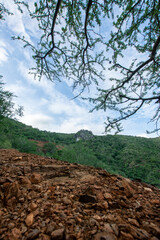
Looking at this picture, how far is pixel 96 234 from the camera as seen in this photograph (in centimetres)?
96

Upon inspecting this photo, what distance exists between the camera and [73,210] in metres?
1.26

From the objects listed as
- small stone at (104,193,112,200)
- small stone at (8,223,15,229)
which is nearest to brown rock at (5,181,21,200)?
small stone at (8,223,15,229)

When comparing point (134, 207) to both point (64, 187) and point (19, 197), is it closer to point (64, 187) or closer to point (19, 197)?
point (64, 187)

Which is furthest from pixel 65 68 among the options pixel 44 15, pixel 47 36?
pixel 44 15

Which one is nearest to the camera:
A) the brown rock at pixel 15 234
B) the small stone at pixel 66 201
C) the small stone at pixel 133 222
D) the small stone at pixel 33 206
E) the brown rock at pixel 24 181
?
the brown rock at pixel 15 234

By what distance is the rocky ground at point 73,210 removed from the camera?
3.20 ft

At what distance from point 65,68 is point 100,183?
3.22 m

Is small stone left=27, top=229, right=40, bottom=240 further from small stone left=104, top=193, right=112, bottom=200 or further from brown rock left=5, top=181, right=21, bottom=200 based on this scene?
small stone left=104, top=193, right=112, bottom=200

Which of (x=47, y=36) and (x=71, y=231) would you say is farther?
(x=47, y=36)

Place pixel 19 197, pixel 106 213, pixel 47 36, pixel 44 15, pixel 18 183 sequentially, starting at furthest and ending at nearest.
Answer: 1. pixel 47 36
2. pixel 44 15
3. pixel 18 183
4. pixel 19 197
5. pixel 106 213

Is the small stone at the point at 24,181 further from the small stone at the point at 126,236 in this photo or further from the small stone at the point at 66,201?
the small stone at the point at 126,236

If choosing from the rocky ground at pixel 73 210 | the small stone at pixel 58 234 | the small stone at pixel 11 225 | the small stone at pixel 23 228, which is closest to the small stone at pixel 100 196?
the rocky ground at pixel 73 210

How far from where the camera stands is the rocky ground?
97 centimetres

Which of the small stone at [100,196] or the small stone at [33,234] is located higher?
the small stone at [100,196]
